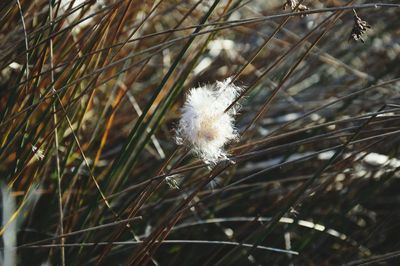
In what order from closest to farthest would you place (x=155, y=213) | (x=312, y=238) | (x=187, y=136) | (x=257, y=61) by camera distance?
(x=187, y=136) → (x=312, y=238) → (x=155, y=213) → (x=257, y=61)

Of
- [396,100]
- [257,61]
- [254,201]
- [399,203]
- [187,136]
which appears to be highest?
[257,61]

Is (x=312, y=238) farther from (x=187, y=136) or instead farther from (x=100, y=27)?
(x=100, y=27)

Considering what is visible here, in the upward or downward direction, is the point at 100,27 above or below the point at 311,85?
below

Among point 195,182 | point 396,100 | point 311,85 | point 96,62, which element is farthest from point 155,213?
point 311,85

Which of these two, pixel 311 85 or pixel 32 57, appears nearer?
pixel 32 57
